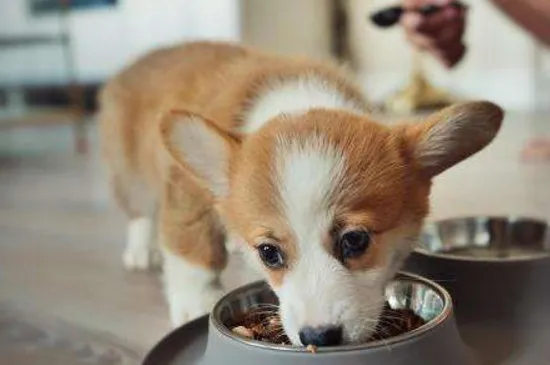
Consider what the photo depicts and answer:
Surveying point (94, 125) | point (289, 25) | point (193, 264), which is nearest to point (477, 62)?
point (289, 25)

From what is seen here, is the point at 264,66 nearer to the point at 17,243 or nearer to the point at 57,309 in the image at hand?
the point at 57,309

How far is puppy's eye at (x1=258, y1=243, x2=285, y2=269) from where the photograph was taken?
3.50 feet

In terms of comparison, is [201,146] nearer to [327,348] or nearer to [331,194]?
[331,194]

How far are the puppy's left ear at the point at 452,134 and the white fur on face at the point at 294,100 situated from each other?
0.17 m

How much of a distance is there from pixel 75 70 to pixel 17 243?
10.2 feet

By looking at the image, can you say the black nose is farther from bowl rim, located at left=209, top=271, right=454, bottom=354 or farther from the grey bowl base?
the grey bowl base

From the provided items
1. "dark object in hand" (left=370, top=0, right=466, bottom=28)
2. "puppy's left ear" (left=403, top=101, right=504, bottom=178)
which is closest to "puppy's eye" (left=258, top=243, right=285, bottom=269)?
"puppy's left ear" (left=403, top=101, right=504, bottom=178)

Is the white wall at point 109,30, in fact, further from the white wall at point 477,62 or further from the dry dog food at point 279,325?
the dry dog food at point 279,325

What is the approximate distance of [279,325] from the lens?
1099 mm

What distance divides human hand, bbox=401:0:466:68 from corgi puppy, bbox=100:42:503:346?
161mm

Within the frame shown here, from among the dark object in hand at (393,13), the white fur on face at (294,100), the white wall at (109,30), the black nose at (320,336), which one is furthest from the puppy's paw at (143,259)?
the white wall at (109,30)

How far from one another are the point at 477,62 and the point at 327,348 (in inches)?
153

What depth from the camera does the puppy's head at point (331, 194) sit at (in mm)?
1004

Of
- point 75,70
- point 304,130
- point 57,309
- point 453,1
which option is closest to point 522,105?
point 75,70
